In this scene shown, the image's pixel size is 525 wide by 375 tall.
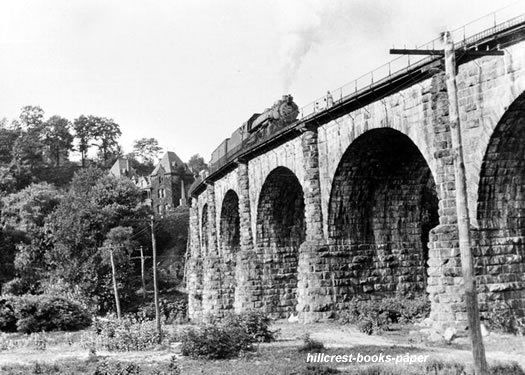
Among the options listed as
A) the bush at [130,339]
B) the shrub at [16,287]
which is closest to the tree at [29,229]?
the shrub at [16,287]

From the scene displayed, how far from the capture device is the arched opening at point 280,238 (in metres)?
30.3

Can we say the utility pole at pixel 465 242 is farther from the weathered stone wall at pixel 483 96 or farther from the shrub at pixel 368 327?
the shrub at pixel 368 327

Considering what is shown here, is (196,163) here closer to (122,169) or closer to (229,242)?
(122,169)

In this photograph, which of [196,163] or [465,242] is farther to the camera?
[196,163]

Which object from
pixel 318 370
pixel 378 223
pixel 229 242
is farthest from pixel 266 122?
pixel 318 370

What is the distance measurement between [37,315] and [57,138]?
244 ft

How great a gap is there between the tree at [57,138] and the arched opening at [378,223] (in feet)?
271

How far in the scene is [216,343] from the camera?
15.9 meters

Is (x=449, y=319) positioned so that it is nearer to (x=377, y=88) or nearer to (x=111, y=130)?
(x=377, y=88)

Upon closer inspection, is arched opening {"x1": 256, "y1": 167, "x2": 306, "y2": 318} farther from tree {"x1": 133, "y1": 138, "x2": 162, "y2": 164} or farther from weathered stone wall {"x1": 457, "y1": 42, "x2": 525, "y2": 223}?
tree {"x1": 133, "y1": 138, "x2": 162, "y2": 164}

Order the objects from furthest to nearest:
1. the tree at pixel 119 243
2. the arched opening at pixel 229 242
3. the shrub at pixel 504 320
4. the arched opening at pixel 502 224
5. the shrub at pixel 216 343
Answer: the tree at pixel 119 243
the arched opening at pixel 229 242
the shrub at pixel 216 343
the arched opening at pixel 502 224
the shrub at pixel 504 320

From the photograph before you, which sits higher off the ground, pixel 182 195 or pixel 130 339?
pixel 182 195

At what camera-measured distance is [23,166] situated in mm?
79688

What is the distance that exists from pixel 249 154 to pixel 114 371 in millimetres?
19604
